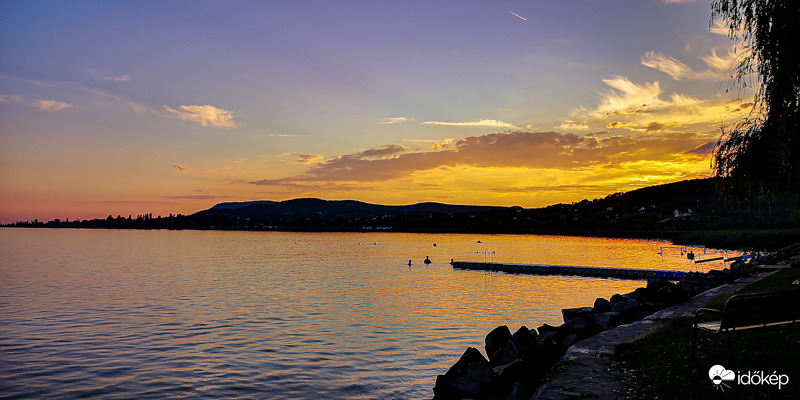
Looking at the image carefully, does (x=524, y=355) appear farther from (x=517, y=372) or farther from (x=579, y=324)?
(x=579, y=324)

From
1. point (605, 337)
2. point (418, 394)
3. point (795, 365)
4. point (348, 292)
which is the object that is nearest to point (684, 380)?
point (795, 365)

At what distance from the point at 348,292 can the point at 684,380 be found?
33000 millimetres

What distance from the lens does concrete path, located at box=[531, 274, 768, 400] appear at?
902cm

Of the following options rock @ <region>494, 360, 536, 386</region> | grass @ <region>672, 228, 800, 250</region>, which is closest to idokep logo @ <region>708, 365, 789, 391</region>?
rock @ <region>494, 360, 536, 386</region>

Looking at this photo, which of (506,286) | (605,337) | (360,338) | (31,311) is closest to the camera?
(605,337)

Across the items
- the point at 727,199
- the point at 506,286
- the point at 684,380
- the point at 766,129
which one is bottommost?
the point at 506,286

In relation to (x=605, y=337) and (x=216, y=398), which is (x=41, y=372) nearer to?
(x=216, y=398)

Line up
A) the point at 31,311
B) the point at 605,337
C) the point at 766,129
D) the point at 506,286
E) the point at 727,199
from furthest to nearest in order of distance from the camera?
1. the point at 506,286
2. the point at 31,311
3. the point at 727,199
4. the point at 766,129
5. the point at 605,337

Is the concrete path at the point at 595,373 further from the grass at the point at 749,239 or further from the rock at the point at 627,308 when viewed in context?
the grass at the point at 749,239

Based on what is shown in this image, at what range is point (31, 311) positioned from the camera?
Answer: 30.5 metres

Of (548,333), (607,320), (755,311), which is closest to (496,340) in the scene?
(548,333)

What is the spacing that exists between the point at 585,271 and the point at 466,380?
150ft

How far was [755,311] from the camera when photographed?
33.1ft

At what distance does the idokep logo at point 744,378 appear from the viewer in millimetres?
8773
